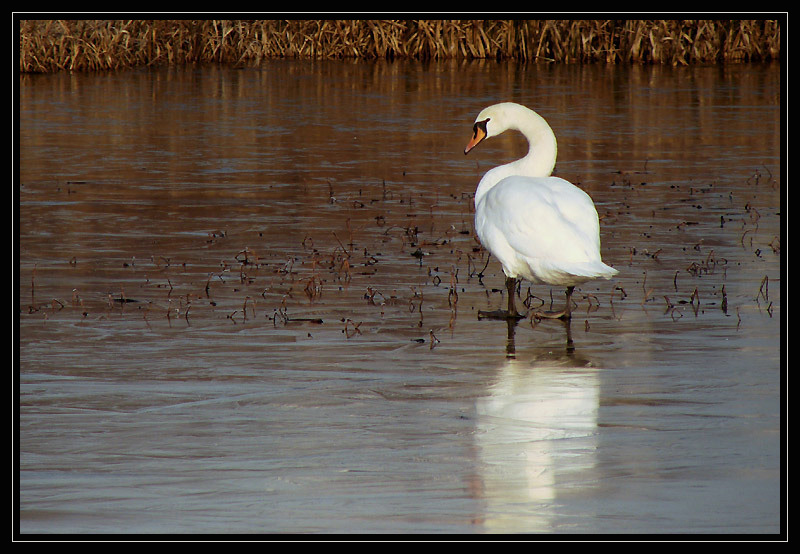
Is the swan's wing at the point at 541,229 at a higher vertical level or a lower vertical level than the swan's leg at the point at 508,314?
higher

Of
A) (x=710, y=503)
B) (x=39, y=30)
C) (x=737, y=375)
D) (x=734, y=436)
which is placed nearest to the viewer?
(x=710, y=503)

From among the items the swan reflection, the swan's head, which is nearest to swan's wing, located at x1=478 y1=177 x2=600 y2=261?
the swan reflection

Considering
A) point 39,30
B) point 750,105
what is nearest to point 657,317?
point 750,105

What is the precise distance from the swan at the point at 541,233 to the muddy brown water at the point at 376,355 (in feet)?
1.10

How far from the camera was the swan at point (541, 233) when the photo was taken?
8.59 m

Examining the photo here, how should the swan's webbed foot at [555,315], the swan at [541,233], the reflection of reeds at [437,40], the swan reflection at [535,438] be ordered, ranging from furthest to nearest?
1. the reflection of reeds at [437,40]
2. the swan's webbed foot at [555,315]
3. the swan at [541,233]
4. the swan reflection at [535,438]

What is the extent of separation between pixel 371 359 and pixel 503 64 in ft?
96.7

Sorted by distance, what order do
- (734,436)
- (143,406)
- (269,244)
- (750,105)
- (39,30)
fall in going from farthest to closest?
(39,30)
(750,105)
(269,244)
(143,406)
(734,436)

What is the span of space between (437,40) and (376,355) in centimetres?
2974

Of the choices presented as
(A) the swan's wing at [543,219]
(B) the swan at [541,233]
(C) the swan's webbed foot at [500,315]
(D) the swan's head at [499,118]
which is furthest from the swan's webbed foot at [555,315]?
(D) the swan's head at [499,118]

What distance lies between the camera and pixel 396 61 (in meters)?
38.1

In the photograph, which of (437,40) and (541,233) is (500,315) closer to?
(541,233)

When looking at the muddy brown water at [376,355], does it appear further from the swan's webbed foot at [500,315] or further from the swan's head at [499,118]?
the swan's head at [499,118]

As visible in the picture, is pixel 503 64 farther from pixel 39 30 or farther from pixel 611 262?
pixel 611 262
